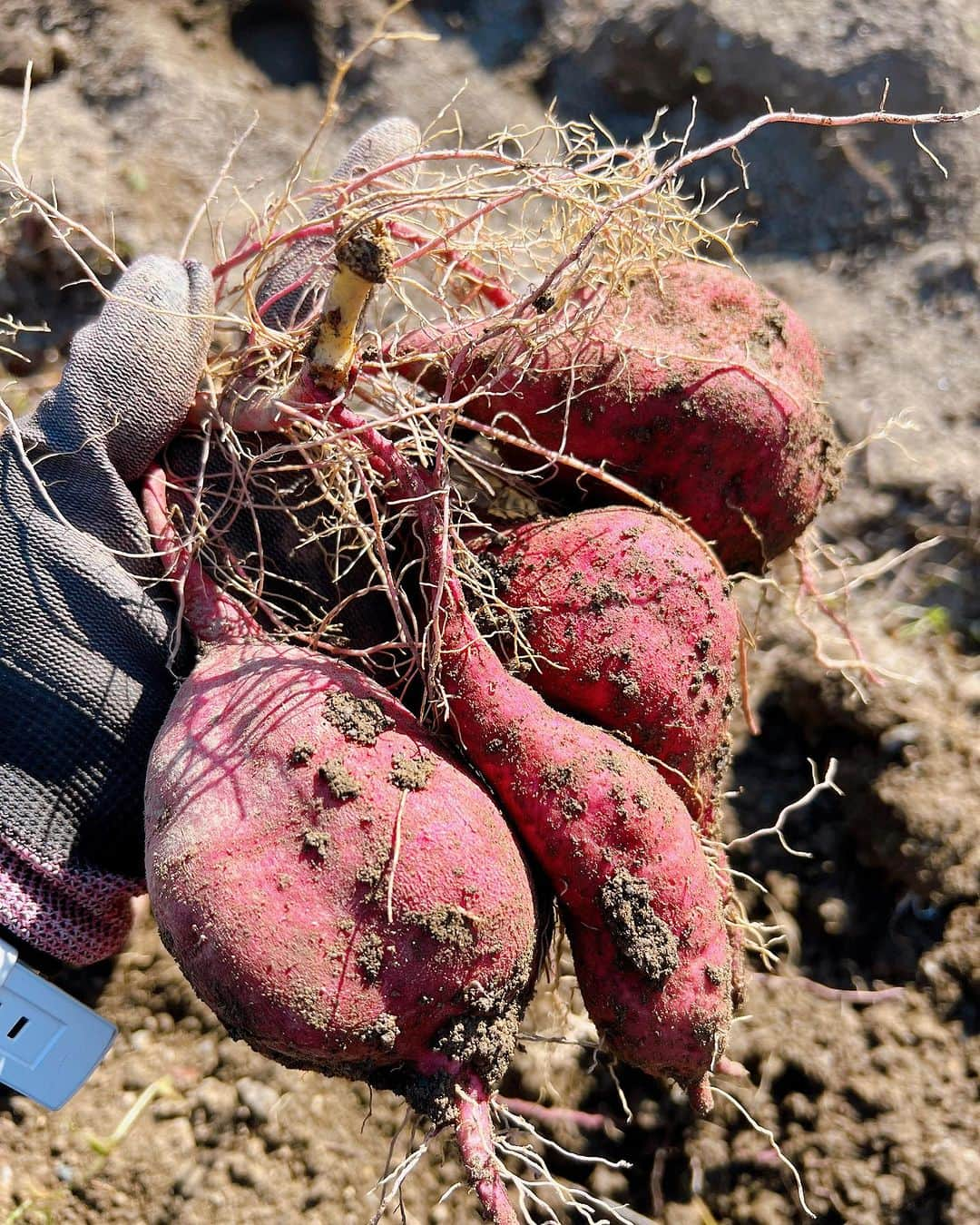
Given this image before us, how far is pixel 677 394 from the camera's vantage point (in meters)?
1.28

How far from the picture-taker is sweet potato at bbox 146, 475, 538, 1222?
1.00 meters

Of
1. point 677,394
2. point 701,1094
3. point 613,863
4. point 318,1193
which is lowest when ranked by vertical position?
point 318,1193

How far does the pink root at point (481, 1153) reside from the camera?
1.02 meters

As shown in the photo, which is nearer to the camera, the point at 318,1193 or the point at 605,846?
the point at 605,846

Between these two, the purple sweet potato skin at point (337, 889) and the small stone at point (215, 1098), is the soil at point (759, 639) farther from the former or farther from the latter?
the purple sweet potato skin at point (337, 889)

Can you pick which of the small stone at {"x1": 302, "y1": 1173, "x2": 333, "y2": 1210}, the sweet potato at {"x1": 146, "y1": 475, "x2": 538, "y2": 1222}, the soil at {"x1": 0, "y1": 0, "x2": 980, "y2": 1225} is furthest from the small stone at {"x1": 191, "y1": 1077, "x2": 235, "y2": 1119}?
the sweet potato at {"x1": 146, "y1": 475, "x2": 538, "y2": 1222}

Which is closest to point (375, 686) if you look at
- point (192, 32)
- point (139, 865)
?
point (139, 865)

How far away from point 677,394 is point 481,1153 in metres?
0.91

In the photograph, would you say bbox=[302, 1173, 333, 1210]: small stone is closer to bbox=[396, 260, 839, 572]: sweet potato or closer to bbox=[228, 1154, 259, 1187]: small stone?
bbox=[228, 1154, 259, 1187]: small stone

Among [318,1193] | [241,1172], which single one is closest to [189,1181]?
[241,1172]

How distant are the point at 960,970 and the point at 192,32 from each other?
252cm

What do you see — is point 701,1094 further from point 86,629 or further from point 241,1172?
point 86,629

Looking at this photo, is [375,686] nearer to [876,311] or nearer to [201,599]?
[201,599]

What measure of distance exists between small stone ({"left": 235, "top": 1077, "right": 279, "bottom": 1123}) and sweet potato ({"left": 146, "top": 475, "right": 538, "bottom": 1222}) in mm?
509
